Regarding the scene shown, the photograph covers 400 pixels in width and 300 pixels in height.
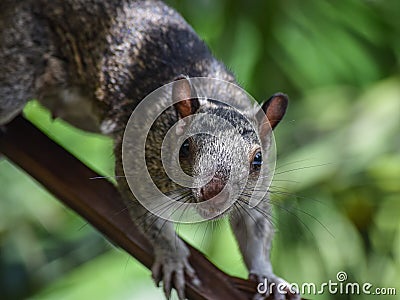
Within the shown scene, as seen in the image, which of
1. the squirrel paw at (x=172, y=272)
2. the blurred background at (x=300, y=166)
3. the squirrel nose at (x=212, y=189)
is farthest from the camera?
the blurred background at (x=300, y=166)

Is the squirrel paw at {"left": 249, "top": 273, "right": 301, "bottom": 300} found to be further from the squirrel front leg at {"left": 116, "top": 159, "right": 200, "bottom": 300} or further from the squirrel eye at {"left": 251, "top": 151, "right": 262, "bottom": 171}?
the squirrel eye at {"left": 251, "top": 151, "right": 262, "bottom": 171}

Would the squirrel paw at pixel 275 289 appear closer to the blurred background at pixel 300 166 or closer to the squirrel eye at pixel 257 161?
the squirrel eye at pixel 257 161

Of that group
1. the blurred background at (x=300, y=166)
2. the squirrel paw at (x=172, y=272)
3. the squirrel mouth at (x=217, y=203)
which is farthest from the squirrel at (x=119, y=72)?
the blurred background at (x=300, y=166)

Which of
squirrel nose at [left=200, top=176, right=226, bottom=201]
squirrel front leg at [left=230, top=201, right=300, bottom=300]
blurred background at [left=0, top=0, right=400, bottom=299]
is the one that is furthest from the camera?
blurred background at [left=0, top=0, right=400, bottom=299]

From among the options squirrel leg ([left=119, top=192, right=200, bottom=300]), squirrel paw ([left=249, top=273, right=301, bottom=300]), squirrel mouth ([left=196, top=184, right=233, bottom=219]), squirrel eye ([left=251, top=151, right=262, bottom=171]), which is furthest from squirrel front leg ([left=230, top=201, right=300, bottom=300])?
squirrel mouth ([left=196, top=184, right=233, bottom=219])

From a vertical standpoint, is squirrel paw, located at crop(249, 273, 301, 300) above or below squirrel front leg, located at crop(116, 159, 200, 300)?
below

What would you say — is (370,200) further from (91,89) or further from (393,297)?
(91,89)

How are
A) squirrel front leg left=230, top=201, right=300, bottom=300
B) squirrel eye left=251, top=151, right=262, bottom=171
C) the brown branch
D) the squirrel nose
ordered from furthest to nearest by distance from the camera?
squirrel front leg left=230, top=201, right=300, bottom=300 < the brown branch < squirrel eye left=251, top=151, right=262, bottom=171 < the squirrel nose

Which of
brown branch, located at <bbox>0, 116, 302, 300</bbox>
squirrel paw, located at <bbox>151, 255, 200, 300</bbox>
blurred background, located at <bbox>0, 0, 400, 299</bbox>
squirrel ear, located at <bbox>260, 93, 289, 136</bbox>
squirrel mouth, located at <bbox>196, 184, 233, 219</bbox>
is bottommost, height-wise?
blurred background, located at <bbox>0, 0, 400, 299</bbox>

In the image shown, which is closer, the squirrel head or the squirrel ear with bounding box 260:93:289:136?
the squirrel head
